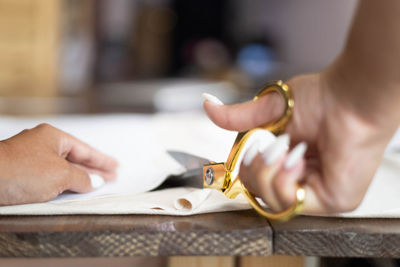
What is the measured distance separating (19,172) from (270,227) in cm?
26

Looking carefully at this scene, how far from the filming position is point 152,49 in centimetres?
873

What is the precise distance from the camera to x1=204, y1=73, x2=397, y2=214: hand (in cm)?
39

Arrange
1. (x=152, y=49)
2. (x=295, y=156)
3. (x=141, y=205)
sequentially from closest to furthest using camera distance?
(x=295, y=156)
(x=141, y=205)
(x=152, y=49)

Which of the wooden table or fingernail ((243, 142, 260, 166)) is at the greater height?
fingernail ((243, 142, 260, 166))

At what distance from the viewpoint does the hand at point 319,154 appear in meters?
0.39

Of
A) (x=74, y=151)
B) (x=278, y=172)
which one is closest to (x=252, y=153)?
(x=278, y=172)

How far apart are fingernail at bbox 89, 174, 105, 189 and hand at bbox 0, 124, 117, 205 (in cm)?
1

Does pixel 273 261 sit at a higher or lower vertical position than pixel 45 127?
lower

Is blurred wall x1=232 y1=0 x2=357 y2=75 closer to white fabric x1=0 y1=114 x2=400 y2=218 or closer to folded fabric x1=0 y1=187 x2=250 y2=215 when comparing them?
white fabric x1=0 y1=114 x2=400 y2=218

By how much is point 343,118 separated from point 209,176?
17 centimetres

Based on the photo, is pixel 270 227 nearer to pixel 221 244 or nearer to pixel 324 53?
pixel 221 244

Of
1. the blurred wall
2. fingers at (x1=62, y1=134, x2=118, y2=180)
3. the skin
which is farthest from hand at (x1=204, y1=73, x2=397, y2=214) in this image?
the blurred wall

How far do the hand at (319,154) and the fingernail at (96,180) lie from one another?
20 centimetres

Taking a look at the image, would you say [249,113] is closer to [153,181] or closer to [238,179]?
[238,179]
